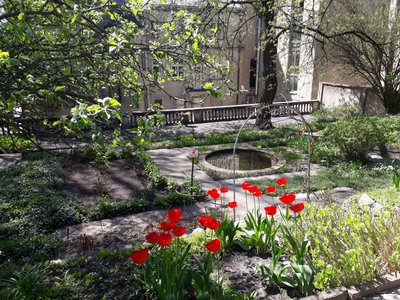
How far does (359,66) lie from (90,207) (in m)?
12.9

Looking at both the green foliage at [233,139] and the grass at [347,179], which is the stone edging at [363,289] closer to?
the grass at [347,179]

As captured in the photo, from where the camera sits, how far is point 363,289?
2.79 m

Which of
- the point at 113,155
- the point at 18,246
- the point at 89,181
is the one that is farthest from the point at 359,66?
the point at 18,246

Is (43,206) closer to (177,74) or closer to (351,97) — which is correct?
(177,74)

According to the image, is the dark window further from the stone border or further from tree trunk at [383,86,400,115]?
the stone border

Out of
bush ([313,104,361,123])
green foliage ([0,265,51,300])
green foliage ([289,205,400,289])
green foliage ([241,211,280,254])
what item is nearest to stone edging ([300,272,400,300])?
green foliage ([289,205,400,289])

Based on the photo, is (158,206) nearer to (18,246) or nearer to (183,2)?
(18,246)

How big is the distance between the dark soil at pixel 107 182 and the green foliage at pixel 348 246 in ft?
12.6

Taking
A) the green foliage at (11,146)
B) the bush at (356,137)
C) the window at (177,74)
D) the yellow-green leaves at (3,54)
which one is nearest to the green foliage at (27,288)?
the yellow-green leaves at (3,54)

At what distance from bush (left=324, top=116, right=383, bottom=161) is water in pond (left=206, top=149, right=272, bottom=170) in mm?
1908

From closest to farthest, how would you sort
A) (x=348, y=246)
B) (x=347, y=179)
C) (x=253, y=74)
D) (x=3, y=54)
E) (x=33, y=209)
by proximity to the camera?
(x=3, y=54)
(x=348, y=246)
(x=33, y=209)
(x=347, y=179)
(x=253, y=74)

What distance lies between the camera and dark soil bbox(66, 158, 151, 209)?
638 cm

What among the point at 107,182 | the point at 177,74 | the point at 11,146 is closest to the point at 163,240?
the point at 177,74

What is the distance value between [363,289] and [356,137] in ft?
18.8
